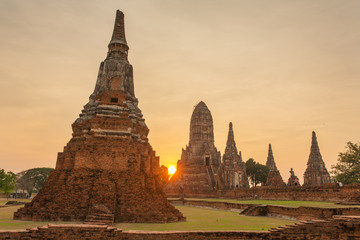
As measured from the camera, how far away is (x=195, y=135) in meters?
50.7

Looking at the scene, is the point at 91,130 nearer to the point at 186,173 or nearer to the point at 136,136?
the point at 136,136

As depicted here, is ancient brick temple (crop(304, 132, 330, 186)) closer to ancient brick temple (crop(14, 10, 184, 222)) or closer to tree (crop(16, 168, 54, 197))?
ancient brick temple (crop(14, 10, 184, 222))

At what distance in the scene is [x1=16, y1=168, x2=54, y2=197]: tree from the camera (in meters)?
60.9

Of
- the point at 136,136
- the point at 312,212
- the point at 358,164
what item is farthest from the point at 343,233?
the point at 358,164

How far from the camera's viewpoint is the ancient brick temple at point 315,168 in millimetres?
40406

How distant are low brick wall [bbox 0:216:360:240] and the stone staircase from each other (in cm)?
220

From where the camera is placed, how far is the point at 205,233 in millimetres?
8656

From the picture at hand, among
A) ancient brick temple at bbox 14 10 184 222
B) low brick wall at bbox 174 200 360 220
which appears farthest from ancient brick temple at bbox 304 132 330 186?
ancient brick temple at bbox 14 10 184 222

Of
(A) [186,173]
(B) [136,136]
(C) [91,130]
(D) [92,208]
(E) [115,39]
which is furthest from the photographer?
(A) [186,173]

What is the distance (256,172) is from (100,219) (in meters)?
56.5

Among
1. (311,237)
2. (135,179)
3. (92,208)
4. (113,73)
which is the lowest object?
(311,237)

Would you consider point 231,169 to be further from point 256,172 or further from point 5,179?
point 5,179

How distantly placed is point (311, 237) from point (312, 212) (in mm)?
3727

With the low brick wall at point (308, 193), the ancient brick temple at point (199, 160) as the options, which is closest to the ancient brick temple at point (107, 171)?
the low brick wall at point (308, 193)
